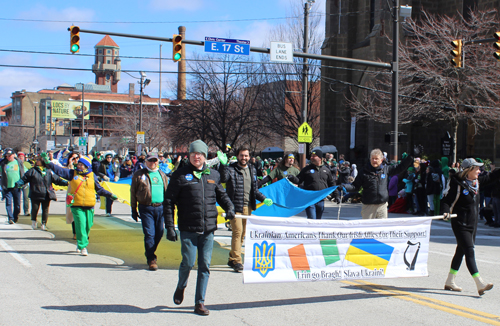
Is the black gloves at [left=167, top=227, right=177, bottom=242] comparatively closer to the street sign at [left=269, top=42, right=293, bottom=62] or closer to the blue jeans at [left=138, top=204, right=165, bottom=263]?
the blue jeans at [left=138, top=204, right=165, bottom=263]

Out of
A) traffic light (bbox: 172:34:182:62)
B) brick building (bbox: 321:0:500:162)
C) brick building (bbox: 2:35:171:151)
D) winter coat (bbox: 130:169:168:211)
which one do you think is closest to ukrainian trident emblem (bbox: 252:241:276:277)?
winter coat (bbox: 130:169:168:211)

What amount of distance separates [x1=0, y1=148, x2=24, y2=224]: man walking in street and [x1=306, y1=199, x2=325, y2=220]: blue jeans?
313 inches

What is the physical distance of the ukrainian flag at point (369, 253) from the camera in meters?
6.60

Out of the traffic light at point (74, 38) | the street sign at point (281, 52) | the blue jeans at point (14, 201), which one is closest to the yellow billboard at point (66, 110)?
the traffic light at point (74, 38)

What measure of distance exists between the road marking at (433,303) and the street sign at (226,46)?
11360 millimetres

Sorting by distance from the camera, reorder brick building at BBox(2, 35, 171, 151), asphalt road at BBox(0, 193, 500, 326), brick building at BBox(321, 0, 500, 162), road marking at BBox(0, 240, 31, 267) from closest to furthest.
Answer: asphalt road at BBox(0, 193, 500, 326)
road marking at BBox(0, 240, 31, 267)
brick building at BBox(321, 0, 500, 162)
brick building at BBox(2, 35, 171, 151)

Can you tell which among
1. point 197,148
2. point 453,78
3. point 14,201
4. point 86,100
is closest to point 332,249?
point 197,148

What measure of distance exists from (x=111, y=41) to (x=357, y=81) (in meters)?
123

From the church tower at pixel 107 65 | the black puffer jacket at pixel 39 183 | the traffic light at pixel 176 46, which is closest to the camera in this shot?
the black puffer jacket at pixel 39 183

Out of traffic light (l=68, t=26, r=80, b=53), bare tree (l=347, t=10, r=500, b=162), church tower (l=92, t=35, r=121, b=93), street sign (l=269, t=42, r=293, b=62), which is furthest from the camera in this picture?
church tower (l=92, t=35, r=121, b=93)

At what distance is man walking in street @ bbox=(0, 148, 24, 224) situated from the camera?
555 inches

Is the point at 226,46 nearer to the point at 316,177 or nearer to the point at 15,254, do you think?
the point at 316,177

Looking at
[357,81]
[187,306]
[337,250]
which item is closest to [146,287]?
[187,306]

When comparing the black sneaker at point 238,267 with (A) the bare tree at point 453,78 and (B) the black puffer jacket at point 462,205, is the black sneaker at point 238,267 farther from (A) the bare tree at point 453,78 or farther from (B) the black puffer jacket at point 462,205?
(A) the bare tree at point 453,78
